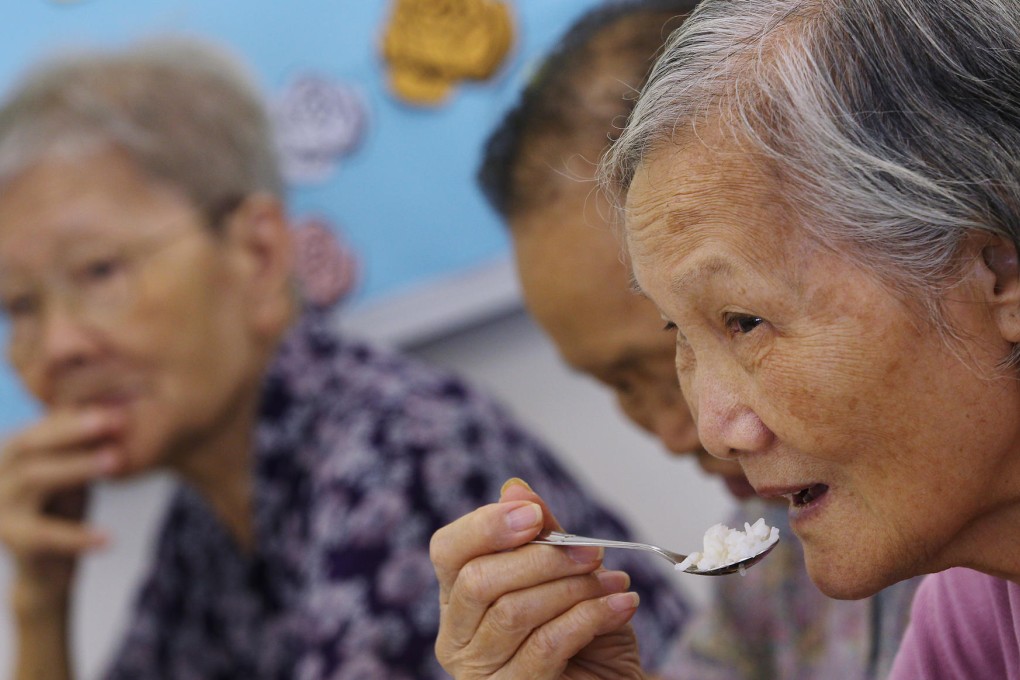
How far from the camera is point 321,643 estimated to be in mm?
1616

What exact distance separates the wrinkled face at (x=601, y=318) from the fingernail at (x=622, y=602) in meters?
0.38

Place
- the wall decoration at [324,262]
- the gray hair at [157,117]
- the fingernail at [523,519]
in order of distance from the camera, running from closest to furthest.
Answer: the fingernail at [523,519]
the gray hair at [157,117]
the wall decoration at [324,262]

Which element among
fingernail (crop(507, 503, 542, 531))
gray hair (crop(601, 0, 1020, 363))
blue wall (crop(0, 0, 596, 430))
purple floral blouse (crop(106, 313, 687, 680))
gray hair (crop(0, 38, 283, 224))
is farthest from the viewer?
blue wall (crop(0, 0, 596, 430))

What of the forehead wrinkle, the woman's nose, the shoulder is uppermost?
the forehead wrinkle

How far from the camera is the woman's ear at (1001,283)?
0.77 meters

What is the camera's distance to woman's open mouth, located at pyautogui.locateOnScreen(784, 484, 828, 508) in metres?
0.86

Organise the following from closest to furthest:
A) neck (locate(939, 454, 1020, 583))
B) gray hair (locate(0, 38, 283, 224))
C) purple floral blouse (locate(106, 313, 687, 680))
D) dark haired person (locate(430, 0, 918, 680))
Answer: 1. neck (locate(939, 454, 1020, 583))
2. dark haired person (locate(430, 0, 918, 680))
3. purple floral blouse (locate(106, 313, 687, 680))
4. gray hair (locate(0, 38, 283, 224))

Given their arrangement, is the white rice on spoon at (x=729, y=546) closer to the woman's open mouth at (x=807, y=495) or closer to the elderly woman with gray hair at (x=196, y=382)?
the woman's open mouth at (x=807, y=495)

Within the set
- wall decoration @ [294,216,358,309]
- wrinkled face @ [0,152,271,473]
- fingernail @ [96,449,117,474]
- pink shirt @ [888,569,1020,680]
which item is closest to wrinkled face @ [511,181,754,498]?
pink shirt @ [888,569,1020,680]

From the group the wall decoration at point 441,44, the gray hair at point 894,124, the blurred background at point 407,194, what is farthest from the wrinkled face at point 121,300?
the gray hair at point 894,124

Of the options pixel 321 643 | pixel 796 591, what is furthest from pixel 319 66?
pixel 796 591

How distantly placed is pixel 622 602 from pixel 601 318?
507 mm

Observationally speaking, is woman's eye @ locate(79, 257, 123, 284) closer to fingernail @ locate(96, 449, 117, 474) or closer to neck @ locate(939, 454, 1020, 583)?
fingernail @ locate(96, 449, 117, 474)

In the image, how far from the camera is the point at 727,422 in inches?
34.0
